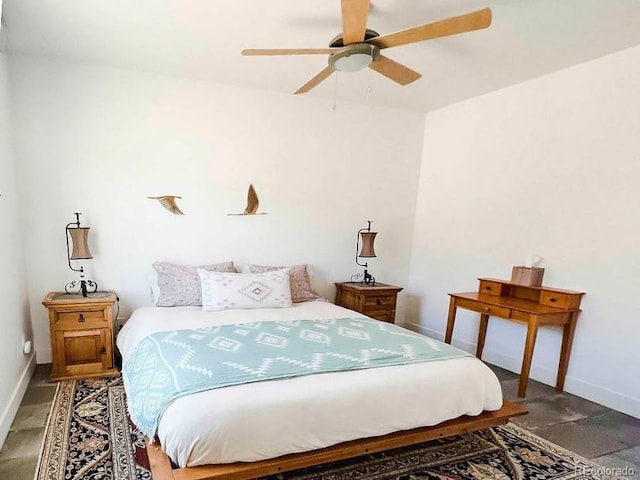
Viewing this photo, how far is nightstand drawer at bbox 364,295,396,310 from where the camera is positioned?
382cm

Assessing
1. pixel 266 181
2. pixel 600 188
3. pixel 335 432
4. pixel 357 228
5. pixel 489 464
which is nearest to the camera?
pixel 335 432

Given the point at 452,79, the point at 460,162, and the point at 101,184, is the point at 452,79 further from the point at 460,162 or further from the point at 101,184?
the point at 101,184

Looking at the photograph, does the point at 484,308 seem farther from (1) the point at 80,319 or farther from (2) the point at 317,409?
(1) the point at 80,319

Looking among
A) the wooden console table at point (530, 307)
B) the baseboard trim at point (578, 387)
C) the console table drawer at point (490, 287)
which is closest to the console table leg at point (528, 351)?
the wooden console table at point (530, 307)

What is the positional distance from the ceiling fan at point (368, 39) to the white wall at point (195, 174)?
145 cm

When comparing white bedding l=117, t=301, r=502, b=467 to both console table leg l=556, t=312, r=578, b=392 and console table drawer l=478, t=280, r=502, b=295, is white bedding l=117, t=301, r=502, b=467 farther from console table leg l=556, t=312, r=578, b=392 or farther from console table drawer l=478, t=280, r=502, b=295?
console table drawer l=478, t=280, r=502, b=295

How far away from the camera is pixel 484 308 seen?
10.4 ft

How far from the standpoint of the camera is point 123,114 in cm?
322

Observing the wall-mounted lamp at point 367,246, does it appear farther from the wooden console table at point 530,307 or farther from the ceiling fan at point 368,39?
the ceiling fan at point 368,39

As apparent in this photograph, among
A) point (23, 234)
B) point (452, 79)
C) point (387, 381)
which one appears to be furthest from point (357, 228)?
point (23, 234)

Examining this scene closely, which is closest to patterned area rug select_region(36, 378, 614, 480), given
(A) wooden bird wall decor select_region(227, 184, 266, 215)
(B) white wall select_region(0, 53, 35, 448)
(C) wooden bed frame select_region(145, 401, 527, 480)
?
(C) wooden bed frame select_region(145, 401, 527, 480)

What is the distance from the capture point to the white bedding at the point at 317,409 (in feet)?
5.03

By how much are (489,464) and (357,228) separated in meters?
2.66

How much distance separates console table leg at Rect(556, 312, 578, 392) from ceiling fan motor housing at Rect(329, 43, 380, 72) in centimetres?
251
